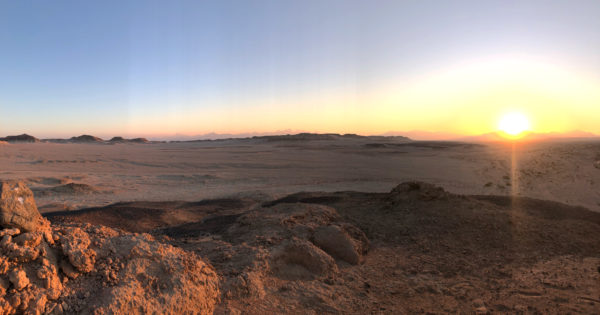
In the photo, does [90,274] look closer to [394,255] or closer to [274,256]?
[274,256]

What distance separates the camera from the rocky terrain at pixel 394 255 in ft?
15.0

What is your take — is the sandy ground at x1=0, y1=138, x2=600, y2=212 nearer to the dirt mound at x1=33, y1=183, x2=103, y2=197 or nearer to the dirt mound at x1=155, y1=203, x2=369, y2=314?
the dirt mound at x1=33, y1=183, x2=103, y2=197

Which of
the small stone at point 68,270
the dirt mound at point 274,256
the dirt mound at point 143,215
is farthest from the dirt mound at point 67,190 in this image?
the small stone at point 68,270

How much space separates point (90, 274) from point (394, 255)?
490cm


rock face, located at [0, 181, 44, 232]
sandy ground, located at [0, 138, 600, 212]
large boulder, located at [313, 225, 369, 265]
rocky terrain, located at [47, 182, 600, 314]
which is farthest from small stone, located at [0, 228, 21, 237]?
sandy ground, located at [0, 138, 600, 212]

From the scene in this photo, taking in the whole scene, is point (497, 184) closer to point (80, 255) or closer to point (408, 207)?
point (408, 207)

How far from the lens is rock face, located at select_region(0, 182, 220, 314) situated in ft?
10.3

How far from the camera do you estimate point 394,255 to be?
21.3ft

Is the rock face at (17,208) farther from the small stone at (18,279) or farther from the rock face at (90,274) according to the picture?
the small stone at (18,279)

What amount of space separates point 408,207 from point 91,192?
37.5 feet

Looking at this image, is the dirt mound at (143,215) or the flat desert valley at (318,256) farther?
the dirt mound at (143,215)

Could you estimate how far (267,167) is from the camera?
24.0 metres

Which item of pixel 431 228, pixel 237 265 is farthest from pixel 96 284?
pixel 431 228

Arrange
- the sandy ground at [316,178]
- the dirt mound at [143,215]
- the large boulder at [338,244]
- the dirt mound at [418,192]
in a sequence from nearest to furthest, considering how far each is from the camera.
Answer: the large boulder at [338,244], the dirt mound at [143,215], the dirt mound at [418,192], the sandy ground at [316,178]
